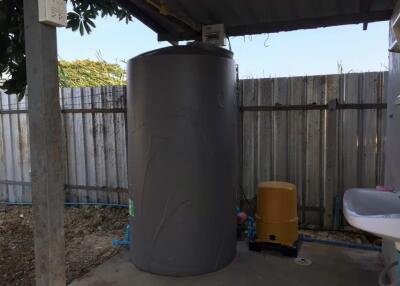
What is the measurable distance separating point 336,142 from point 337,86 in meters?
0.63

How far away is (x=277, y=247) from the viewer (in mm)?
3266

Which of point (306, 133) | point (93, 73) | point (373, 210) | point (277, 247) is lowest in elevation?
point (277, 247)

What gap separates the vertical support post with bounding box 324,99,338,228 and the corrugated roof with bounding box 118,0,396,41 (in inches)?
35.8

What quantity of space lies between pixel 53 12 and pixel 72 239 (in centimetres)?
293

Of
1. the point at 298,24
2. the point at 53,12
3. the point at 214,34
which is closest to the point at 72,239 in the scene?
the point at 214,34

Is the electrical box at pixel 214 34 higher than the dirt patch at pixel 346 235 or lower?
higher

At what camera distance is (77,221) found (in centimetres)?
457

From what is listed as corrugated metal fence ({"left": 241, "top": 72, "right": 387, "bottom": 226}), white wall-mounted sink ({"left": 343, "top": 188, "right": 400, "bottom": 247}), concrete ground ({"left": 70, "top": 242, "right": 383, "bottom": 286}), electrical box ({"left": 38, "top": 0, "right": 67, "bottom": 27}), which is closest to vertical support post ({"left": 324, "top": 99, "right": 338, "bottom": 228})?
corrugated metal fence ({"left": 241, "top": 72, "right": 387, "bottom": 226})

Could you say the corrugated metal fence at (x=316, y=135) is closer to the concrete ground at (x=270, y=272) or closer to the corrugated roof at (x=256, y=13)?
the corrugated roof at (x=256, y=13)

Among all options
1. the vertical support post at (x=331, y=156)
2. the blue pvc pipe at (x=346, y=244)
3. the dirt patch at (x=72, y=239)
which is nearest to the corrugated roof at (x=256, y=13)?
the vertical support post at (x=331, y=156)

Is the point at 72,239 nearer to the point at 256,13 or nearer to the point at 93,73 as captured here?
the point at 256,13

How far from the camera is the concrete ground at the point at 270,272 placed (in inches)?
110

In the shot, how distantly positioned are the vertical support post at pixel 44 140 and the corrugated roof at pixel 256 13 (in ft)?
5.12

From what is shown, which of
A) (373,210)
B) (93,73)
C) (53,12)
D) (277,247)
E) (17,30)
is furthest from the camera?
(93,73)
